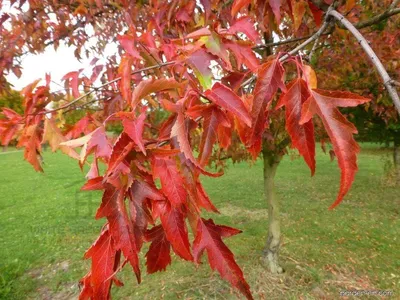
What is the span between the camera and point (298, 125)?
58cm

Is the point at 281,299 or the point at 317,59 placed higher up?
the point at 317,59

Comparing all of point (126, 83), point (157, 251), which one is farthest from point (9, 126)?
point (157, 251)

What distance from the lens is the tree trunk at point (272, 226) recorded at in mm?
3531

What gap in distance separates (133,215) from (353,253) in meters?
4.43

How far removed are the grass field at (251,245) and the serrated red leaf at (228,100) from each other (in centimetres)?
277

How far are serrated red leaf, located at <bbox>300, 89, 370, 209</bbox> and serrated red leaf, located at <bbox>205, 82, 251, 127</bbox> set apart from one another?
0.12 m

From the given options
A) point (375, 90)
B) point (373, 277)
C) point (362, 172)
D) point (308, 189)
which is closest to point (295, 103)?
point (375, 90)

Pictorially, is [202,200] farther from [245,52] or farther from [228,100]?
[245,52]

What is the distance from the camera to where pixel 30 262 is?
434 centimetres

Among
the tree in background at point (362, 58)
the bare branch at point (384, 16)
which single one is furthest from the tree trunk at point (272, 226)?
the bare branch at point (384, 16)

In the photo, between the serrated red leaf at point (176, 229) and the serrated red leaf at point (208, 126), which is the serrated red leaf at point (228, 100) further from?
the serrated red leaf at point (176, 229)

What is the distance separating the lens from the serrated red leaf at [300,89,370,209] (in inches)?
19.6

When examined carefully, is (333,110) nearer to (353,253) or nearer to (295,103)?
(295,103)

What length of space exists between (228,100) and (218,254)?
13.7 inches
